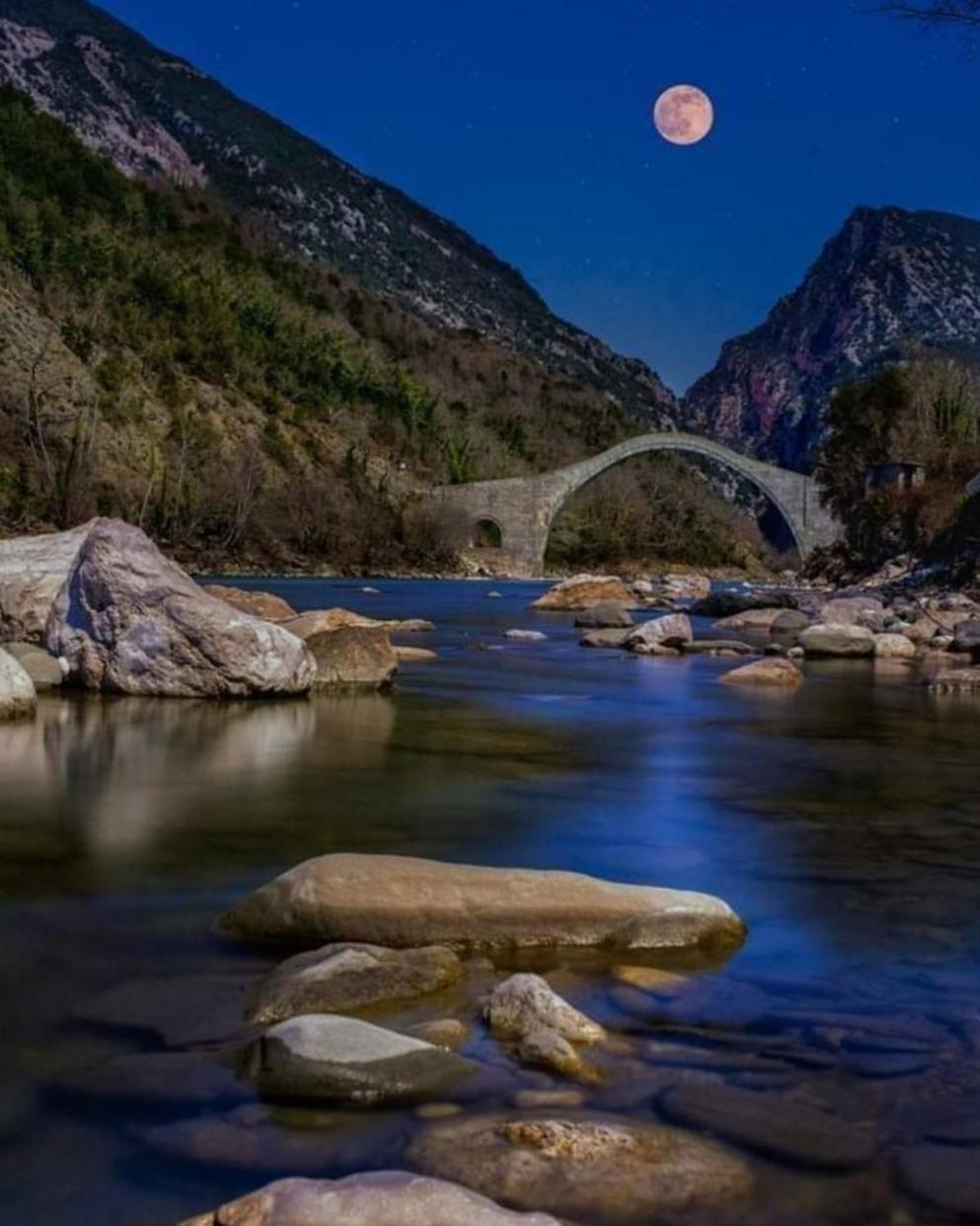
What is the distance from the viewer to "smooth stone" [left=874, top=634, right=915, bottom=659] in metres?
15.9

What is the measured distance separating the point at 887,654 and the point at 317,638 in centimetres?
839

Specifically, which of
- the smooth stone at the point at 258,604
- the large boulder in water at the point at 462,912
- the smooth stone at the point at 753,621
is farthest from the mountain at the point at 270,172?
the large boulder in water at the point at 462,912

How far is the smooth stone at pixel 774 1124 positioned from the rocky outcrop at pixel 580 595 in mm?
26646

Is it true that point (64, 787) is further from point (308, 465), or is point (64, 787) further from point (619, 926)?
point (308, 465)

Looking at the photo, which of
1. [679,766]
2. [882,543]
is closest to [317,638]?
[679,766]

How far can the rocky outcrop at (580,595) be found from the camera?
29938 millimetres

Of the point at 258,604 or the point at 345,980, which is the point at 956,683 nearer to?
the point at 258,604

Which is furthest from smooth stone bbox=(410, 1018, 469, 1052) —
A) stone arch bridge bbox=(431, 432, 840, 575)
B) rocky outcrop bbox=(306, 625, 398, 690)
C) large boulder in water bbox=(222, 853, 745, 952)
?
stone arch bridge bbox=(431, 432, 840, 575)

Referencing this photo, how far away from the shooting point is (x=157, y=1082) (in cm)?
255

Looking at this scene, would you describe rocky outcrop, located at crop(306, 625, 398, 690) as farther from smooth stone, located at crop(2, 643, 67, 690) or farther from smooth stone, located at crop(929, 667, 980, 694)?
smooth stone, located at crop(929, 667, 980, 694)

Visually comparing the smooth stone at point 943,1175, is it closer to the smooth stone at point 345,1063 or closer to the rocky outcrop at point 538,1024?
the rocky outcrop at point 538,1024

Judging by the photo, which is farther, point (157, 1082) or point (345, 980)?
point (345, 980)

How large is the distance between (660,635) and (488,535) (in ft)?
218

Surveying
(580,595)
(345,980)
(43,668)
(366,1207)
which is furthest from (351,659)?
(580,595)
